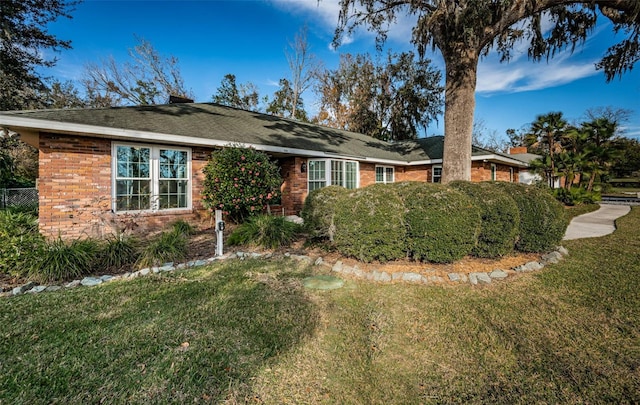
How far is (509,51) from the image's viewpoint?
10156 mm

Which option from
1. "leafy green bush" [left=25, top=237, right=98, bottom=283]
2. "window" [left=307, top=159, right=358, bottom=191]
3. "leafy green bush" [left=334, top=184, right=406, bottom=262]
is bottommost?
"leafy green bush" [left=25, top=237, right=98, bottom=283]

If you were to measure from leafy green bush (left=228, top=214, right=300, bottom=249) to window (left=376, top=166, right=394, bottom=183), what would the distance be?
835 centimetres

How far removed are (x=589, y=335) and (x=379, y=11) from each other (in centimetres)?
1094

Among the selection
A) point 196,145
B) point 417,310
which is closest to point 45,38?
point 196,145

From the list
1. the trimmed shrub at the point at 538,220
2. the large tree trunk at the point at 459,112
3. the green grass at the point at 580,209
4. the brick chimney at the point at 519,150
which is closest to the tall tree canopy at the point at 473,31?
the large tree trunk at the point at 459,112

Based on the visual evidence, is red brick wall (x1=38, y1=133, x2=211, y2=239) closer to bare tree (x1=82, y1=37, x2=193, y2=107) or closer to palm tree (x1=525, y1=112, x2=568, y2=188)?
bare tree (x1=82, y1=37, x2=193, y2=107)

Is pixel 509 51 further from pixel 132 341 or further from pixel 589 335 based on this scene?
pixel 132 341

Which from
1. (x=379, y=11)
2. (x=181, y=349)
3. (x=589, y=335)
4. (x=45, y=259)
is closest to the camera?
(x=181, y=349)

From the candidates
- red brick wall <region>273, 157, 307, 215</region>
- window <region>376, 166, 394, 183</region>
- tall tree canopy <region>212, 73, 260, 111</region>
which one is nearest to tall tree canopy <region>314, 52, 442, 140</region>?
tall tree canopy <region>212, 73, 260, 111</region>

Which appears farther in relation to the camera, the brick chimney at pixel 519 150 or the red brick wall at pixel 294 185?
the brick chimney at pixel 519 150

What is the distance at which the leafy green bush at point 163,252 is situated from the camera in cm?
484

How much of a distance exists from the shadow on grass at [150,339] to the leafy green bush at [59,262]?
2.47 ft

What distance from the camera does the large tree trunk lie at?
8.41 metres

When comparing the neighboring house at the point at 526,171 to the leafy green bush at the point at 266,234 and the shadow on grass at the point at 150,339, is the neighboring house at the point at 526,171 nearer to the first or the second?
the leafy green bush at the point at 266,234
